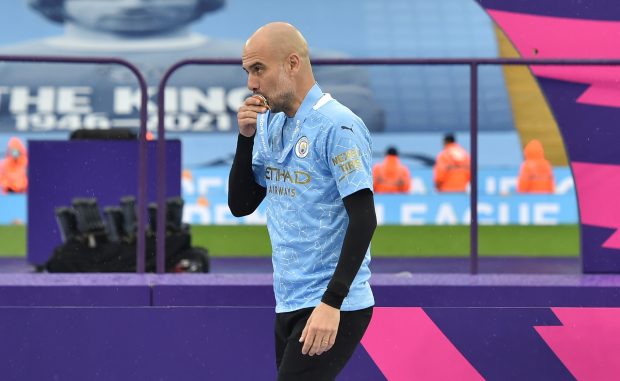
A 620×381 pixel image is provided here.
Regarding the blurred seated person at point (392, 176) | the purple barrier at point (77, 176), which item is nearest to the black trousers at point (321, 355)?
the purple barrier at point (77, 176)

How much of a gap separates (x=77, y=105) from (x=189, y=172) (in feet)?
24.3

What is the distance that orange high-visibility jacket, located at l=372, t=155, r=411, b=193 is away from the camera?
18.5 meters

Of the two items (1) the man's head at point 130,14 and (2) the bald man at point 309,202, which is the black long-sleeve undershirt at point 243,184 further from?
(1) the man's head at point 130,14

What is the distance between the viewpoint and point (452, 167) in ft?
58.3

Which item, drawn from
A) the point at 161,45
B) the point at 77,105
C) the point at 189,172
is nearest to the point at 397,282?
the point at 189,172

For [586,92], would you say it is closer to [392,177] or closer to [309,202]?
[309,202]

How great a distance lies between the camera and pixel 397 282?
530 cm

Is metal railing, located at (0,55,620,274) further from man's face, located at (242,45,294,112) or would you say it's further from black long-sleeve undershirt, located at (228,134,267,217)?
man's face, located at (242,45,294,112)

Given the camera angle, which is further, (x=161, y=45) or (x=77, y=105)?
(x=161, y=45)

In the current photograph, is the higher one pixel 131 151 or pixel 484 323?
pixel 131 151

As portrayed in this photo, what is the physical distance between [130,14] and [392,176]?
12004 millimetres

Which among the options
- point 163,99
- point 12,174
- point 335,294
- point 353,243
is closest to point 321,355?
point 335,294

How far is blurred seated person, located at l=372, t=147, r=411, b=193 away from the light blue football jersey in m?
15.1

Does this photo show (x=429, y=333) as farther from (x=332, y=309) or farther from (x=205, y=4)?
(x=205, y=4)
